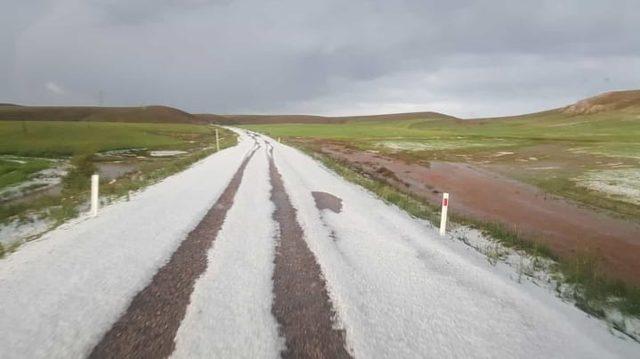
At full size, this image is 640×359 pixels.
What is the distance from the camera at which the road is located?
5.79 meters

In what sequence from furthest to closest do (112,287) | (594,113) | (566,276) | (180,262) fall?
(594,113) → (566,276) → (180,262) → (112,287)

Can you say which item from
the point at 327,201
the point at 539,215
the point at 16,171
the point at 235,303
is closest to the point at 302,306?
the point at 235,303

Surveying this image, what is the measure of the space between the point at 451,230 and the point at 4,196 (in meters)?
21.8

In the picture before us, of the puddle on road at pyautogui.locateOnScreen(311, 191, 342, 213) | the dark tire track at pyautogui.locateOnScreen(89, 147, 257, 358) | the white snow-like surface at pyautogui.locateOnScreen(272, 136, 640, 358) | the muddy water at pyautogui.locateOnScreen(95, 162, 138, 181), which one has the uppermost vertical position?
the dark tire track at pyautogui.locateOnScreen(89, 147, 257, 358)

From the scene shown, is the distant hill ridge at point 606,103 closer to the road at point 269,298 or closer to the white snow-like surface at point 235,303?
the road at point 269,298

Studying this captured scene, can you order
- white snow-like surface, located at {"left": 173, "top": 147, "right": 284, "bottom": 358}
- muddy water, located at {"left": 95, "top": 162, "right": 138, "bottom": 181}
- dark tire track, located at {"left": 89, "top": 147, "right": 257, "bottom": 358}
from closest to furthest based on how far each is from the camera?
dark tire track, located at {"left": 89, "top": 147, "right": 257, "bottom": 358}
white snow-like surface, located at {"left": 173, "top": 147, "right": 284, "bottom": 358}
muddy water, located at {"left": 95, "top": 162, "right": 138, "bottom": 181}

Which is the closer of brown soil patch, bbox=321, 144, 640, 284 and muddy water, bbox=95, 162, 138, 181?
brown soil patch, bbox=321, 144, 640, 284

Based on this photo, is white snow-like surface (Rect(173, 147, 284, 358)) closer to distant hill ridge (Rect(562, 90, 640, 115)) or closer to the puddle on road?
the puddle on road

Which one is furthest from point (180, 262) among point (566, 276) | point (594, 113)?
point (594, 113)

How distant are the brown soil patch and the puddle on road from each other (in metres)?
5.78

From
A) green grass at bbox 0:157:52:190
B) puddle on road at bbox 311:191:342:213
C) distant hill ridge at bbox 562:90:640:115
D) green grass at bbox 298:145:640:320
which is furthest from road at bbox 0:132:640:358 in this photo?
distant hill ridge at bbox 562:90:640:115

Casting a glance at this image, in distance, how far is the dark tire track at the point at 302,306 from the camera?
18.8ft

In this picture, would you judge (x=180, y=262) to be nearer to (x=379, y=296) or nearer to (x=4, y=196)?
(x=379, y=296)

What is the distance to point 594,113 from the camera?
15225 centimetres
